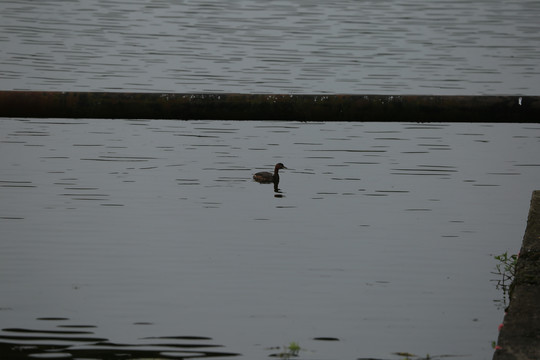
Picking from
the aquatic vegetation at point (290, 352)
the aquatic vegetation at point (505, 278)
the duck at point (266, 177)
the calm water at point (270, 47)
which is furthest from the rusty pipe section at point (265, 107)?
the calm water at point (270, 47)

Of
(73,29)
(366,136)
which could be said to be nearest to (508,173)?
(366,136)

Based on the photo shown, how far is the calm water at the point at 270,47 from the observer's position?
36312mm

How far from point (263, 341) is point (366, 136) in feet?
57.9

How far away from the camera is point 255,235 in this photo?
1667 cm

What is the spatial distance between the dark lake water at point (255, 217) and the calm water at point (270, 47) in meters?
0.23

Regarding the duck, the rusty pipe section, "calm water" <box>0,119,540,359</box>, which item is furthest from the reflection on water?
the duck

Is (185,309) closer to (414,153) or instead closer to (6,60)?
(414,153)

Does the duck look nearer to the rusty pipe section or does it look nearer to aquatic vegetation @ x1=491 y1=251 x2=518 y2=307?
aquatic vegetation @ x1=491 y1=251 x2=518 y2=307

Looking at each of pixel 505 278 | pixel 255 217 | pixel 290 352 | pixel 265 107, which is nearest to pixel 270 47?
pixel 255 217

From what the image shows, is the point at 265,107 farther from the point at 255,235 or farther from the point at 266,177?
the point at 266,177

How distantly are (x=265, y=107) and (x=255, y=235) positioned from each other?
30.0 feet

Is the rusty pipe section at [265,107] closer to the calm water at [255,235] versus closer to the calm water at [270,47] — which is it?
the calm water at [255,235]

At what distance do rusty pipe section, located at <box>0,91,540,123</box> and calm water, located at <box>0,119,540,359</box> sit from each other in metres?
2.59

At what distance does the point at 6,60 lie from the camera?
131ft
